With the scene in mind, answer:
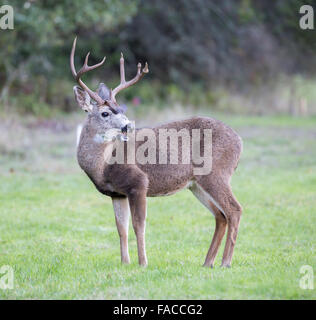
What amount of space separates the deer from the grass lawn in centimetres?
44

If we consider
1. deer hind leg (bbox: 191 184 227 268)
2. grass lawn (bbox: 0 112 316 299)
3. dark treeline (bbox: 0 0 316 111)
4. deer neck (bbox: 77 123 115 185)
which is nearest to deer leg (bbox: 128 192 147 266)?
grass lawn (bbox: 0 112 316 299)

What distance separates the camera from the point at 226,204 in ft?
20.9

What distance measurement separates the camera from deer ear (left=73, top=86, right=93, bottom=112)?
6.73 meters

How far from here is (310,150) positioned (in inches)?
592

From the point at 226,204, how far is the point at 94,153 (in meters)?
1.54

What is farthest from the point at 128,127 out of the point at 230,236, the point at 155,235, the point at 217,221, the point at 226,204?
the point at 155,235

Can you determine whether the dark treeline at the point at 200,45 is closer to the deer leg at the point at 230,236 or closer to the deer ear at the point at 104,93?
the deer ear at the point at 104,93

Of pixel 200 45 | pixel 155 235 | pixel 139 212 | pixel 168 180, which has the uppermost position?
pixel 200 45

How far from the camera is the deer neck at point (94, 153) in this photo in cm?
647

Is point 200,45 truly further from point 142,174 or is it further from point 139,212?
point 139,212
